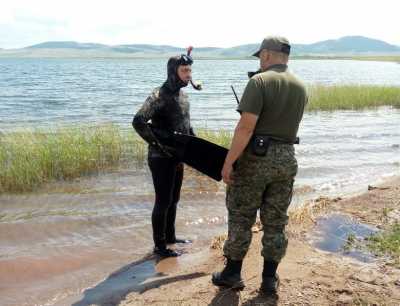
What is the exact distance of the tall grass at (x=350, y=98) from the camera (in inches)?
908

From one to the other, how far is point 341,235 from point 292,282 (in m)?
1.99

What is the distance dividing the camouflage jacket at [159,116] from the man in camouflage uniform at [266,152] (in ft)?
4.52

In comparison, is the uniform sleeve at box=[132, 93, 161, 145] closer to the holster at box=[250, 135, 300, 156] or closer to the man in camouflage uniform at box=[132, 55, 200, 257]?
the man in camouflage uniform at box=[132, 55, 200, 257]

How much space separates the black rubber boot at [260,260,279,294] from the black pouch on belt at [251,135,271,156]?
101 centimetres

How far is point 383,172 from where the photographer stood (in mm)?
10836

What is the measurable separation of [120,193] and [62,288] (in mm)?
4092

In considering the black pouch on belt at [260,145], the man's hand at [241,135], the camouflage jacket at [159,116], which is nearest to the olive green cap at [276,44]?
the man's hand at [241,135]

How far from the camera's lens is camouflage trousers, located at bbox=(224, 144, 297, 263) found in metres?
3.64

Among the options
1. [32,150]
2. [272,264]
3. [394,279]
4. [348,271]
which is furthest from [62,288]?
[32,150]

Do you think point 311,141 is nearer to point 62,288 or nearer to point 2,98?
point 62,288

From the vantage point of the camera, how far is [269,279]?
3.99 metres

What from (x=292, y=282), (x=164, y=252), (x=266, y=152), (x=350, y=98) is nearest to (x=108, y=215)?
(x=164, y=252)

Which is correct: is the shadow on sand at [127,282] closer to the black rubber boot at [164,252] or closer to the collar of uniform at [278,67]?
the black rubber boot at [164,252]

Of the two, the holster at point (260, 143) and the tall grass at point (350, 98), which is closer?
the holster at point (260, 143)
